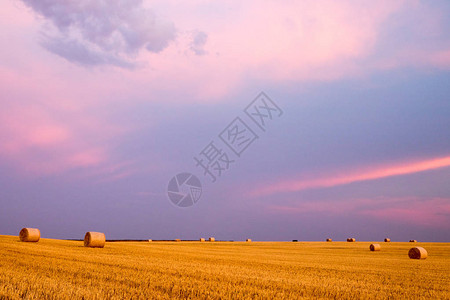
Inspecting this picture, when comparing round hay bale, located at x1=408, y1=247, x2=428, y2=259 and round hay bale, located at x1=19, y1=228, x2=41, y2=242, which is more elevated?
round hay bale, located at x1=19, y1=228, x2=41, y2=242

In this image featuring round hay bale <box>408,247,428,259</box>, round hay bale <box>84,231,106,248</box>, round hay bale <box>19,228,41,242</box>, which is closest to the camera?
round hay bale <box>84,231,106,248</box>

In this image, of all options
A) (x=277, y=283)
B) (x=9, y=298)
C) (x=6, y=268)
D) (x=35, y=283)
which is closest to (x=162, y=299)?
(x=9, y=298)

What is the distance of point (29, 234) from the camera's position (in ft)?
94.4

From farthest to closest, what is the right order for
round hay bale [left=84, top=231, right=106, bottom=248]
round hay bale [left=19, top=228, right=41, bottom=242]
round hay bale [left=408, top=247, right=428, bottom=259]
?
round hay bale [left=19, top=228, right=41, bottom=242]
round hay bale [left=408, top=247, right=428, bottom=259]
round hay bale [left=84, top=231, right=106, bottom=248]

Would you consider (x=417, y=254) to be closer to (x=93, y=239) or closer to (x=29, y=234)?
(x=93, y=239)

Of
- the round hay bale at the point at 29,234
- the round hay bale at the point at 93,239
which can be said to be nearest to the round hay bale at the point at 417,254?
the round hay bale at the point at 93,239

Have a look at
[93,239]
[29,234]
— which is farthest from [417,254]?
[29,234]

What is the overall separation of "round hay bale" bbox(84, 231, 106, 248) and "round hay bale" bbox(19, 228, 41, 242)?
14.8ft

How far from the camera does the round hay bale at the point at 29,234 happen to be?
28.7 metres

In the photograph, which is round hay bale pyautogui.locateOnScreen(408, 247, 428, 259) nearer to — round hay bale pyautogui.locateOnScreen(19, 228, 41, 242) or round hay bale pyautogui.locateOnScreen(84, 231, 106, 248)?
round hay bale pyautogui.locateOnScreen(84, 231, 106, 248)

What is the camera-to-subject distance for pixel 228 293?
874cm

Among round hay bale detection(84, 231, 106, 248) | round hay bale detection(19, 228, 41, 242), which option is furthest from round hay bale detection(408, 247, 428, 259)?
round hay bale detection(19, 228, 41, 242)

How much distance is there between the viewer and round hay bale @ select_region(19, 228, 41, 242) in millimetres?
28719

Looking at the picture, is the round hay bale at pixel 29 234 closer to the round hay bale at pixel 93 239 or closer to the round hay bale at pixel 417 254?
the round hay bale at pixel 93 239
